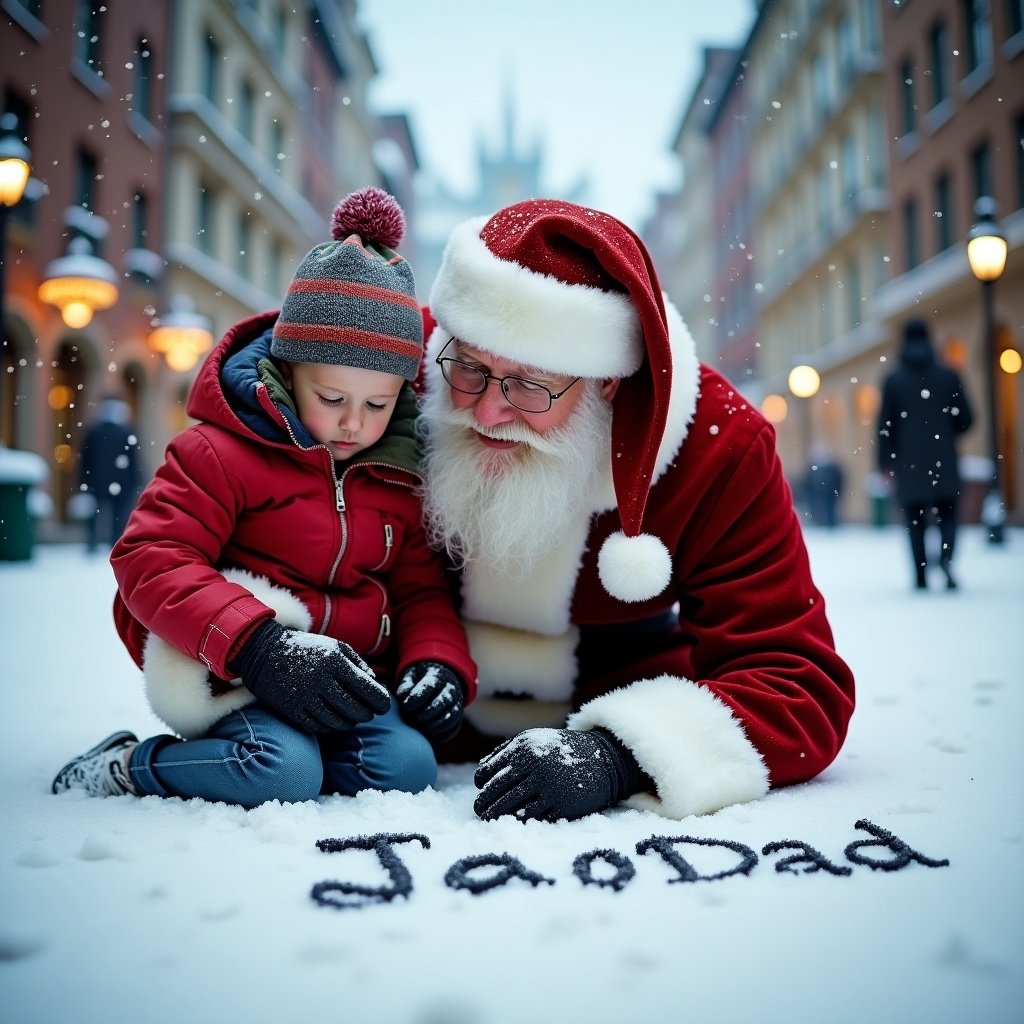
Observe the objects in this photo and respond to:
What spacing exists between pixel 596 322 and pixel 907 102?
61.2 ft

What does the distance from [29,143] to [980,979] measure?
487 inches

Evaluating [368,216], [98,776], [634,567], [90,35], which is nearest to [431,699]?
[634,567]

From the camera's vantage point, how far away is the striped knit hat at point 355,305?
2064 mm

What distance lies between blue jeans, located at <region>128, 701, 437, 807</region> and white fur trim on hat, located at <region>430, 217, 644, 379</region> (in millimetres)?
895

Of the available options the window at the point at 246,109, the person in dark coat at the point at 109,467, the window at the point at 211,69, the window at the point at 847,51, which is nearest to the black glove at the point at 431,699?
the person in dark coat at the point at 109,467

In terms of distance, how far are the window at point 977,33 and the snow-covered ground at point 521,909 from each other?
14507 millimetres

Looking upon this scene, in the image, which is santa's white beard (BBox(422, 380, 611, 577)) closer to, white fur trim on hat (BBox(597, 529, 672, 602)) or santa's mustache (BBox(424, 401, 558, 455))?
santa's mustache (BBox(424, 401, 558, 455))

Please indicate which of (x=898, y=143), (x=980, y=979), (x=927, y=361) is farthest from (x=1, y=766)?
(x=898, y=143)

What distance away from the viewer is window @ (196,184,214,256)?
16641 mm

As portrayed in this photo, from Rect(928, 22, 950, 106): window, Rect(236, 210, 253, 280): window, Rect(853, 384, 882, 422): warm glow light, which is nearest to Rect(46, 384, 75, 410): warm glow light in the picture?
Rect(236, 210, 253, 280): window

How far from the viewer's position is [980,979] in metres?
1.12

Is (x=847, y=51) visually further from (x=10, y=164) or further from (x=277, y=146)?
(x=10, y=164)

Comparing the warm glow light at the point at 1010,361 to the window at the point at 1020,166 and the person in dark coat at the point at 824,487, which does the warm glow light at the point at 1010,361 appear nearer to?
the window at the point at 1020,166

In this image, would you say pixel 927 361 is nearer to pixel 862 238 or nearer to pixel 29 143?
pixel 29 143
